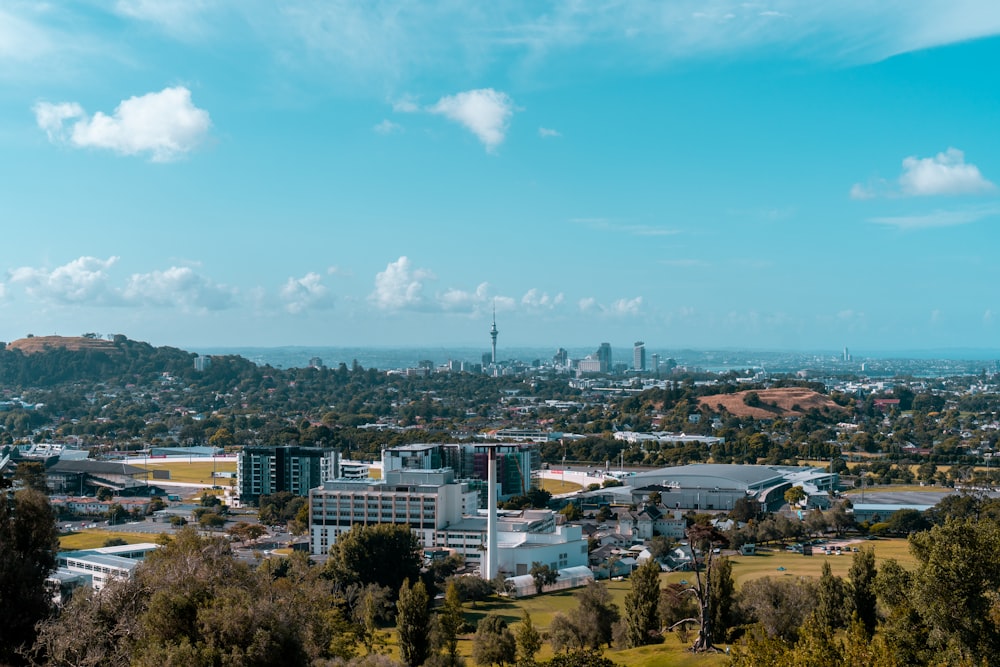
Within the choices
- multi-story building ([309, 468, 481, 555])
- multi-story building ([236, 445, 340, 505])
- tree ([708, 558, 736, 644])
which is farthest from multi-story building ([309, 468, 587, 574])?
Result: tree ([708, 558, 736, 644])

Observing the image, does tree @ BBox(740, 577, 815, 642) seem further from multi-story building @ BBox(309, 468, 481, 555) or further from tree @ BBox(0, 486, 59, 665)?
multi-story building @ BBox(309, 468, 481, 555)

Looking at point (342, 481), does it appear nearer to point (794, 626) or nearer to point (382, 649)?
point (382, 649)

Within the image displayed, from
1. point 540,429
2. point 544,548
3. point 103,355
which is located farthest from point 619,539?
point 103,355

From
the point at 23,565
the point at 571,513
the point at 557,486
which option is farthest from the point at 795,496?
the point at 23,565

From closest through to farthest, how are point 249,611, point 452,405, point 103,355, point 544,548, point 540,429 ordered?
point 249,611
point 544,548
point 540,429
point 452,405
point 103,355

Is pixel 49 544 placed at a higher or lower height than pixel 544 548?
higher

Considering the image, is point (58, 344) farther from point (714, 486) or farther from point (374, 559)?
point (374, 559)
